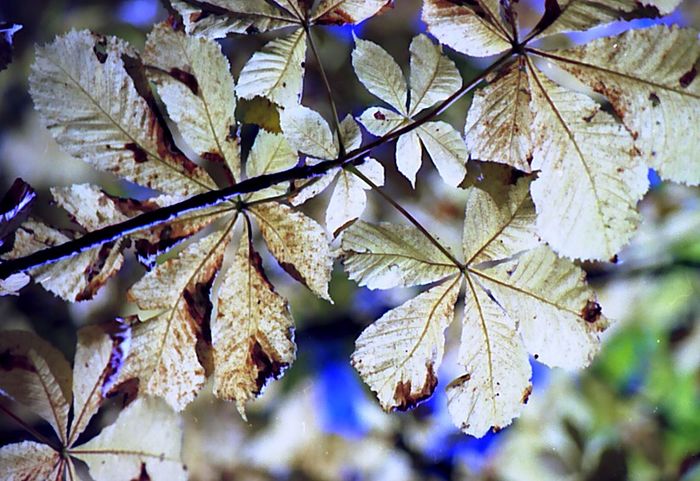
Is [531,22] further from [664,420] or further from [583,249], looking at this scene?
[664,420]

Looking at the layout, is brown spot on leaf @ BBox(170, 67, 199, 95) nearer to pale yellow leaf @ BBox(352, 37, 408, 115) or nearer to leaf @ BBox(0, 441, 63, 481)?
pale yellow leaf @ BBox(352, 37, 408, 115)

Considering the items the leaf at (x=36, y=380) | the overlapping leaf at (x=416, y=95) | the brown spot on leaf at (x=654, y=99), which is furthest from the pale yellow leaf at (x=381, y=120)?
the leaf at (x=36, y=380)

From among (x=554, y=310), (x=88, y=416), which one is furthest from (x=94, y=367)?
(x=554, y=310)

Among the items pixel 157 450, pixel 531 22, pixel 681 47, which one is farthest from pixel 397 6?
pixel 157 450

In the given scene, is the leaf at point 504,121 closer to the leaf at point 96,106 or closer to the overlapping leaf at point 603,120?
the overlapping leaf at point 603,120

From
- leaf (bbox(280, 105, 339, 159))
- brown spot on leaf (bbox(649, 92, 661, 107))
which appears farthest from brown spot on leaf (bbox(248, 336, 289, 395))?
brown spot on leaf (bbox(649, 92, 661, 107))
